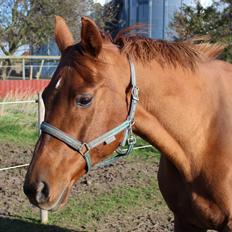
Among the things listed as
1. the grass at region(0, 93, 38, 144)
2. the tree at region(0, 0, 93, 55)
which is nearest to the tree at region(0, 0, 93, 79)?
the tree at region(0, 0, 93, 55)

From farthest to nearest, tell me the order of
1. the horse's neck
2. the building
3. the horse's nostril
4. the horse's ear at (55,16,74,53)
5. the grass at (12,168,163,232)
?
the building, the grass at (12,168,163,232), the horse's ear at (55,16,74,53), the horse's neck, the horse's nostril

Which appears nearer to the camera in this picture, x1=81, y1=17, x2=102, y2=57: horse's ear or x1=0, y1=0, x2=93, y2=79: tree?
x1=81, y1=17, x2=102, y2=57: horse's ear

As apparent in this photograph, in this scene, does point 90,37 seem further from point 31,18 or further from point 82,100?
point 31,18

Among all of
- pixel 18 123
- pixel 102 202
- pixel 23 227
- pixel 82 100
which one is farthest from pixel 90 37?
pixel 18 123

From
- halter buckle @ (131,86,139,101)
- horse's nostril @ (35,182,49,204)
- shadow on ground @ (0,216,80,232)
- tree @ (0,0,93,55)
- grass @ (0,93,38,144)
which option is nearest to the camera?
horse's nostril @ (35,182,49,204)

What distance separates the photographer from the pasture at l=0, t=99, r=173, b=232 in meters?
4.98

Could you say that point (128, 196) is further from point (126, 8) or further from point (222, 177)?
point (126, 8)

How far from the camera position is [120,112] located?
2371mm

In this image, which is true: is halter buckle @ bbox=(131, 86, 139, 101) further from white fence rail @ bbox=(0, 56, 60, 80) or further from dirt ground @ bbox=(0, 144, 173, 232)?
white fence rail @ bbox=(0, 56, 60, 80)

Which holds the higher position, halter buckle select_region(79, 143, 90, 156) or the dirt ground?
halter buckle select_region(79, 143, 90, 156)

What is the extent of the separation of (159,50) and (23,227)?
309cm

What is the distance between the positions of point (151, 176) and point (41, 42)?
45.3ft

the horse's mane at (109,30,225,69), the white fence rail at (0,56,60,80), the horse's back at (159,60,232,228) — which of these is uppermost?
the horse's mane at (109,30,225,69)

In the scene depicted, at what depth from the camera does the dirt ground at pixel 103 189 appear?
4.98 metres
